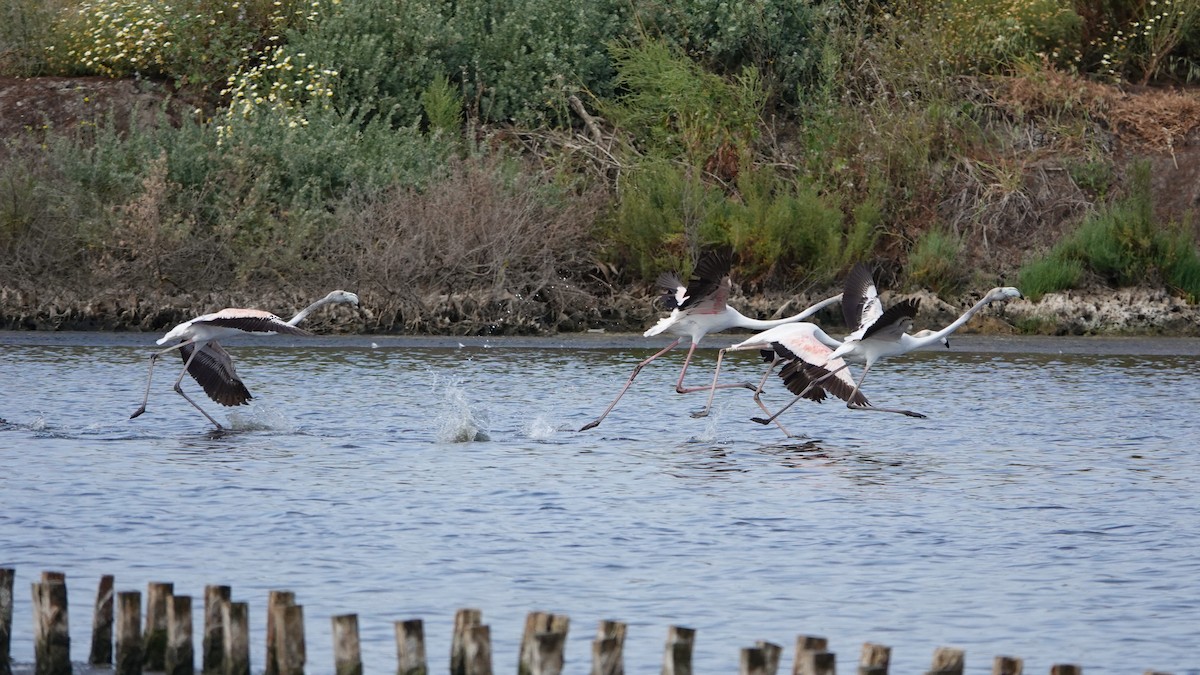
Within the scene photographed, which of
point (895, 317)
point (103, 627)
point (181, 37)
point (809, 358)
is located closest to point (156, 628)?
point (103, 627)

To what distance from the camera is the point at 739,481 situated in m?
12.1

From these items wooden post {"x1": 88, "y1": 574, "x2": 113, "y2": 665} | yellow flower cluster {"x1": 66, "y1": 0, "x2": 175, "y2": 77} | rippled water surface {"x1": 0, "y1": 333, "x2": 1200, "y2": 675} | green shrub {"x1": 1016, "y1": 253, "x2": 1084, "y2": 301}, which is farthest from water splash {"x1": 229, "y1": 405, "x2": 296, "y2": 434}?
yellow flower cluster {"x1": 66, "y1": 0, "x2": 175, "y2": 77}

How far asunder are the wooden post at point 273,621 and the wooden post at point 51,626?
2.34ft

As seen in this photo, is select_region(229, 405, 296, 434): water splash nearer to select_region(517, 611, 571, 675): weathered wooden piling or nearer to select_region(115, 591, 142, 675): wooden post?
select_region(115, 591, 142, 675): wooden post

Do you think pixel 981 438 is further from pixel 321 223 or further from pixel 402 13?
pixel 402 13

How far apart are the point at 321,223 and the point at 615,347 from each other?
12.4ft

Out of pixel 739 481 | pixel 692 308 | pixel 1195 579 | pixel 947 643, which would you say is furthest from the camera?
pixel 692 308

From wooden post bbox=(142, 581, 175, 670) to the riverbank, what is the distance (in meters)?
13.9

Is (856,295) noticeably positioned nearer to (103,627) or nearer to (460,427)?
(460,427)

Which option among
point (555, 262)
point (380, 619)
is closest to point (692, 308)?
point (380, 619)

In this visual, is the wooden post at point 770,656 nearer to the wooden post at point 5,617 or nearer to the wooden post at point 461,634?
the wooden post at point 461,634

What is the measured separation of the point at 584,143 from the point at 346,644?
1820 cm

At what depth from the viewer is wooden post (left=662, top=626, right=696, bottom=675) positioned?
18.1ft

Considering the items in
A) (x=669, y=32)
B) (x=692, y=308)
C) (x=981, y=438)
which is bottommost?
(x=981, y=438)
